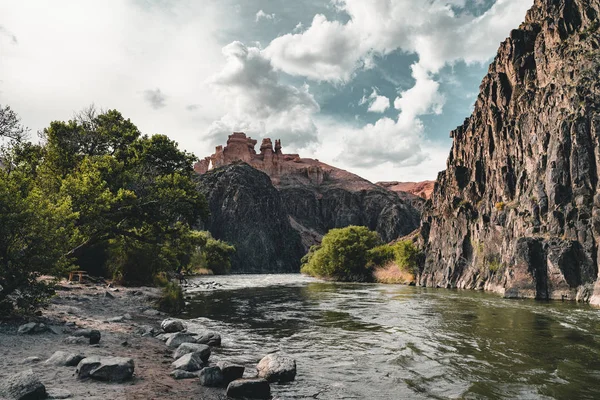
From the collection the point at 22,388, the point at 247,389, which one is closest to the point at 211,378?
the point at 247,389

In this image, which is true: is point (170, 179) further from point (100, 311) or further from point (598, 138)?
point (598, 138)

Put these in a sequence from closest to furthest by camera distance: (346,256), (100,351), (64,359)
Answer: (64,359)
(100,351)
(346,256)

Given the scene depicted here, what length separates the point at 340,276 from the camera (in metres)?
97.0

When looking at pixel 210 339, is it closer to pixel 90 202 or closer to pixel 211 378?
pixel 211 378

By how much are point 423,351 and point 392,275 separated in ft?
247

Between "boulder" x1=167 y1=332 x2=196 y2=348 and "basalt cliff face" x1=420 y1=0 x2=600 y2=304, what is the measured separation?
3961 cm

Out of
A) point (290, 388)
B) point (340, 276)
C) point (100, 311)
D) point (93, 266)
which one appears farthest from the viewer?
point (340, 276)

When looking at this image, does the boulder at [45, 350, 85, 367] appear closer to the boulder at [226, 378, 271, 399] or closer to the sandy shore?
the sandy shore

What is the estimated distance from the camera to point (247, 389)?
33.5ft

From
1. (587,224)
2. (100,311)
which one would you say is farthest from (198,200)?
(587,224)

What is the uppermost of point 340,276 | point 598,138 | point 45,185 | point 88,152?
point 598,138

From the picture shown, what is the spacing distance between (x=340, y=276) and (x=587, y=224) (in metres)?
60.3

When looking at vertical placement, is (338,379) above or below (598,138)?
below

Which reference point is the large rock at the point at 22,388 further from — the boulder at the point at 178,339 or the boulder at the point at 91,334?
the boulder at the point at 178,339
